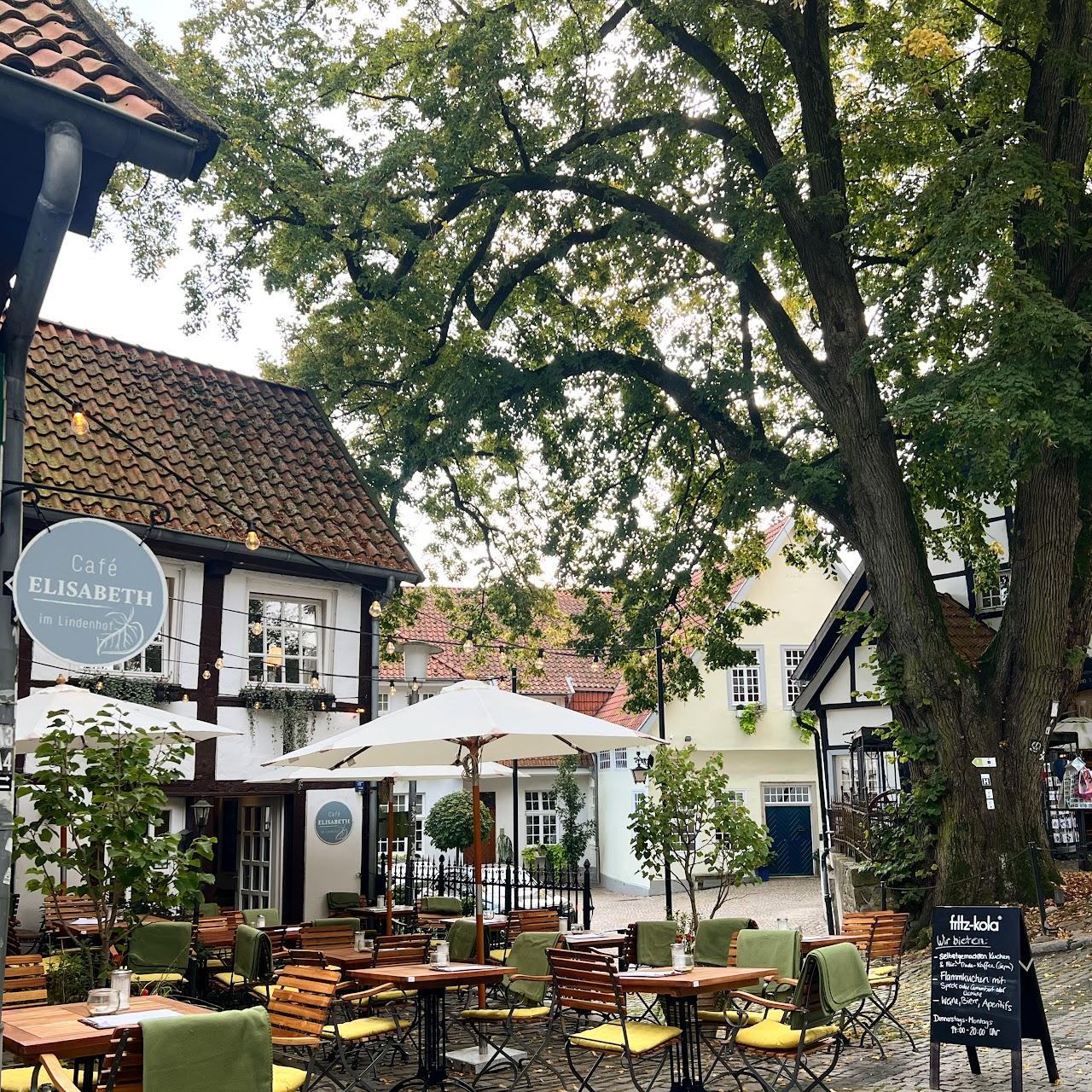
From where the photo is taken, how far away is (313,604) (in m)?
17.7

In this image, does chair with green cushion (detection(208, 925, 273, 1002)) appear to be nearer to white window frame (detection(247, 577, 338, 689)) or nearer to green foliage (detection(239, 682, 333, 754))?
green foliage (detection(239, 682, 333, 754))

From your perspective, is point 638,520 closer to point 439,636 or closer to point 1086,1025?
point 1086,1025

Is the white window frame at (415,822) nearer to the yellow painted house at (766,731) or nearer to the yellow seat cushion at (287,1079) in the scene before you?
the yellow painted house at (766,731)

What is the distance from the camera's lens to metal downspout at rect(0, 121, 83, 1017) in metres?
4.27

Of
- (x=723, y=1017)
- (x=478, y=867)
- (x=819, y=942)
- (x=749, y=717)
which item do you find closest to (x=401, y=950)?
(x=478, y=867)

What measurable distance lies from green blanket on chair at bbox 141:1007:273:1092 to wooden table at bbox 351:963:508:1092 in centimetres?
309

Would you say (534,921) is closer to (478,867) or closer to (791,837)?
(478,867)

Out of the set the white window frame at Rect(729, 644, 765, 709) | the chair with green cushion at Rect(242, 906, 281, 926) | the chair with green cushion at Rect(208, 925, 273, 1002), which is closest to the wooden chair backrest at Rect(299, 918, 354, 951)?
the chair with green cushion at Rect(208, 925, 273, 1002)

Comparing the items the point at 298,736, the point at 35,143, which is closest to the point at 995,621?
the point at 298,736

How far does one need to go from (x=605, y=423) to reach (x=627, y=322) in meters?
1.73

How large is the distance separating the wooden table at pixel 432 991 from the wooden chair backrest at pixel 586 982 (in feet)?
1.94

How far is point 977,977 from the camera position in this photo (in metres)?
8.10

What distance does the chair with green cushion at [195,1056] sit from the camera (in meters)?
5.45

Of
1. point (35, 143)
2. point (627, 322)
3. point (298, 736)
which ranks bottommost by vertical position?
point (298, 736)
